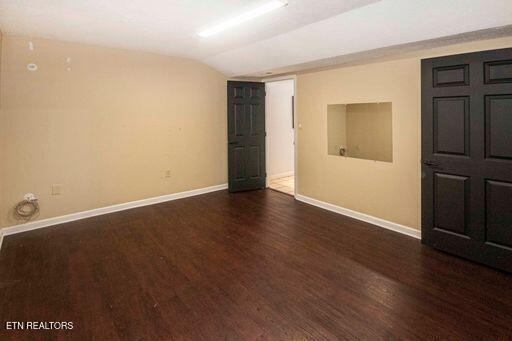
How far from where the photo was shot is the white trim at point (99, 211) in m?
4.07

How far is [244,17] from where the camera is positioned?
3158mm

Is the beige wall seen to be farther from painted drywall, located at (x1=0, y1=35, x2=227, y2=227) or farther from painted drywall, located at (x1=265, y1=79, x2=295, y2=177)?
painted drywall, located at (x1=0, y1=35, x2=227, y2=227)

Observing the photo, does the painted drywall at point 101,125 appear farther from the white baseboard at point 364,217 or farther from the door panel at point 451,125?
the door panel at point 451,125

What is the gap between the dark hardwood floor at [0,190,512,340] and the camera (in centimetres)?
217

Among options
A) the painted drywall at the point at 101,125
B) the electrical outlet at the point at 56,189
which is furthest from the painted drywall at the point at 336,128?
the electrical outlet at the point at 56,189

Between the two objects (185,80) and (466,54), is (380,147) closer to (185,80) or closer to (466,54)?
(466,54)

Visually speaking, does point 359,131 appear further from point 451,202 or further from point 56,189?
point 56,189

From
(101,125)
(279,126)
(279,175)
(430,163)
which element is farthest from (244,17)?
(279,175)

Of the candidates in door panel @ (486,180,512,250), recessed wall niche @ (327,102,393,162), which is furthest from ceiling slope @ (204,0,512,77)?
door panel @ (486,180,512,250)

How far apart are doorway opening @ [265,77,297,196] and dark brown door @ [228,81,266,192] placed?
1.41 feet

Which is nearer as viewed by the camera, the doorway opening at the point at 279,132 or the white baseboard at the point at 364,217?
the white baseboard at the point at 364,217

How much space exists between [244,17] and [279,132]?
13.2 feet

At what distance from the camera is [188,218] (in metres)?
4.53

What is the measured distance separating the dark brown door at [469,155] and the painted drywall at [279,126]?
3809 millimetres
